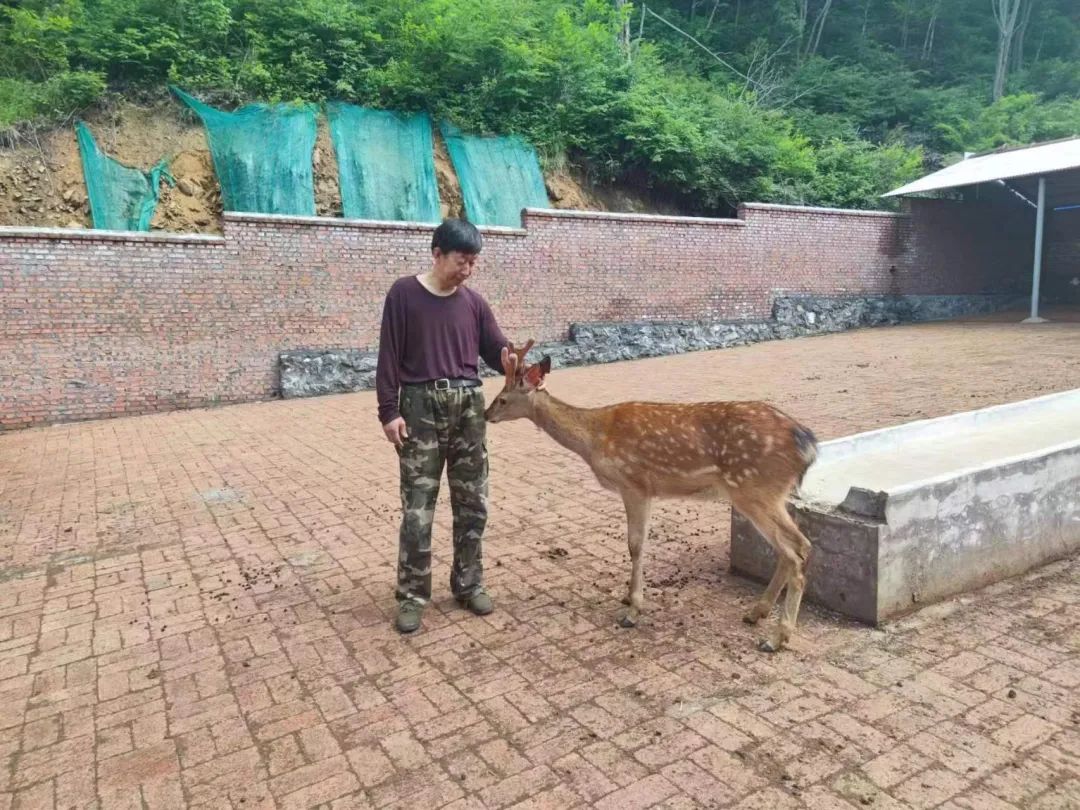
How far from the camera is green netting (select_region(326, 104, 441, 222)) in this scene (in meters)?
15.5

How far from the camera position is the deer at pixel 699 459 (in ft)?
12.1

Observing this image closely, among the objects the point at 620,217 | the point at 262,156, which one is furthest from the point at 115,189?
the point at 620,217

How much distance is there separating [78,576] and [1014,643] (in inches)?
220

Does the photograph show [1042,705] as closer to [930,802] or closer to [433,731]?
[930,802]

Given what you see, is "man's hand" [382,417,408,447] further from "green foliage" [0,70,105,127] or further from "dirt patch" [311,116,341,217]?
"green foliage" [0,70,105,127]

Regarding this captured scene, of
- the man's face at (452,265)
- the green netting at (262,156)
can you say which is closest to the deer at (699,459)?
the man's face at (452,265)

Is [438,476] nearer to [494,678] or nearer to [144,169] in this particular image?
[494,678]

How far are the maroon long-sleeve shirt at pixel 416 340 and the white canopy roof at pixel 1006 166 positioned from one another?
19.3 meters

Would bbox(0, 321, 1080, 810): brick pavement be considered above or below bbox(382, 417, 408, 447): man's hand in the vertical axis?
below

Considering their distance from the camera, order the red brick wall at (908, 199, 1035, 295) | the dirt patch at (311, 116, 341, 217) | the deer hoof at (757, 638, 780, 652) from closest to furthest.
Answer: the deer hoof at (757, 638, 780, 652) < the dirt patch at (311, 116, 341, 217) < the red brick wall at (908, 199, 1035, 295)

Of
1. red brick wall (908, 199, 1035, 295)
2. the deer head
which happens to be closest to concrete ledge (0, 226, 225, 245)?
the deer head

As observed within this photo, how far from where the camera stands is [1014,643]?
3.47 metres

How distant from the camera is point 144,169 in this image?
47.3ft

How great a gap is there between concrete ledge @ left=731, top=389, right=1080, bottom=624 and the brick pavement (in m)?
0.15
